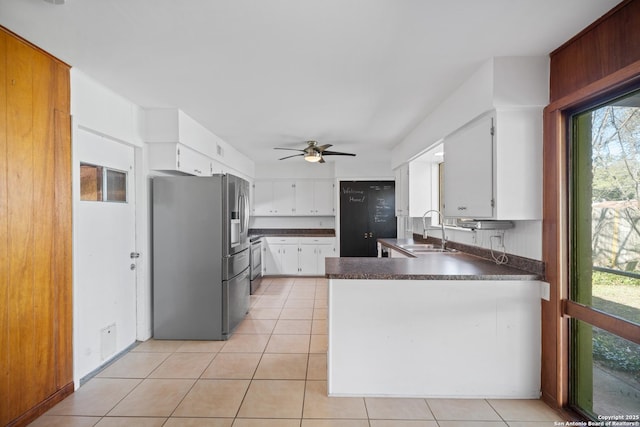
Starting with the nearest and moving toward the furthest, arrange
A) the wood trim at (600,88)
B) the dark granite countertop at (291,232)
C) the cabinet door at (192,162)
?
1. the wood trim at (600,88)
2. the cabinet door at (192,162)
3. the dark granite countertop at (291,232)

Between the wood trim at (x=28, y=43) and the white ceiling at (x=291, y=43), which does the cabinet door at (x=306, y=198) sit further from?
the wood trim at (x=28, y=43)

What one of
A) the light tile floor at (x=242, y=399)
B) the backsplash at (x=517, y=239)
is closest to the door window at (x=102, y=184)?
the light tile floor at (x=242, y=399)

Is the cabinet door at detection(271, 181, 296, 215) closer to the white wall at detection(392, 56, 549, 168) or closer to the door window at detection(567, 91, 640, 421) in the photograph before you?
the white wall at detection(392, 56, 549, 168)

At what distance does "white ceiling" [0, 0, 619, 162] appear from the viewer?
1607 mm

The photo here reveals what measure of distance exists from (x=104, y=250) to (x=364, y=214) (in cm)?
441

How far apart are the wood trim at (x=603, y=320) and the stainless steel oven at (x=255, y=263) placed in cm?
397

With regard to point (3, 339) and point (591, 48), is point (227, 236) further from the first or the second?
point (591, 48)

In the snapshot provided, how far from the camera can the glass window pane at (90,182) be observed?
2.48 metres

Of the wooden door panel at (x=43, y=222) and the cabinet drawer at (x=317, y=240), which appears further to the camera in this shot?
the cabinet drawer at (x=317, y=240)

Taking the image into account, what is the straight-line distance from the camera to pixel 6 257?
5.86ft

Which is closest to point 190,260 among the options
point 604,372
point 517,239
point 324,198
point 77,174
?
point 77,174

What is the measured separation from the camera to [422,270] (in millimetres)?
2246

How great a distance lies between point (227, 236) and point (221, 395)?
1.53 metres

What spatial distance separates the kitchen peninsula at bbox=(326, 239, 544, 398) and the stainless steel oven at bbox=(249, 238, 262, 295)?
2.99 metres
